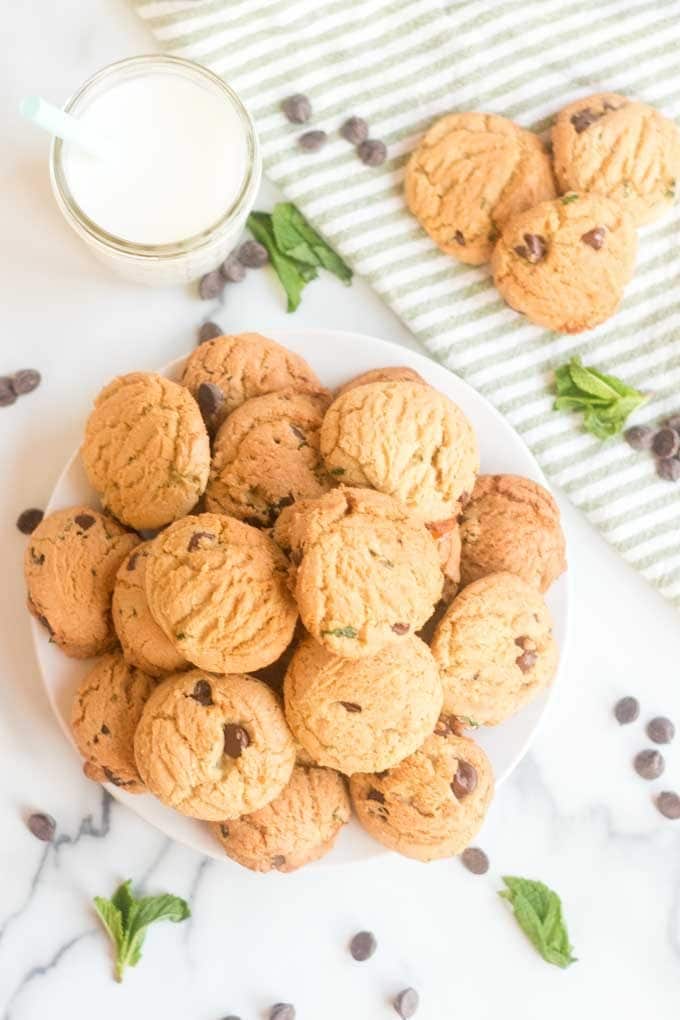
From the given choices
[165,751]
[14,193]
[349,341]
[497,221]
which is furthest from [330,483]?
[14,193]

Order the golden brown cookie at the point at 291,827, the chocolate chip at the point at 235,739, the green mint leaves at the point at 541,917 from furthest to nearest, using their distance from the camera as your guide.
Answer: the green mint leaves at the point at 541,917 < the golden brown cookie at the point at 291,827 < the chocolate chip at the point at 235,739

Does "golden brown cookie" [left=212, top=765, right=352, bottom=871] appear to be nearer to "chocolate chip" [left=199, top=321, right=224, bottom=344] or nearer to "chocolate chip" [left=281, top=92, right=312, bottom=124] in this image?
"chocolate chip" [left=199, top=321, right=224, bottom=344]

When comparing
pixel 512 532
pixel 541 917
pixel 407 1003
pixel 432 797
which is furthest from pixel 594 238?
pixel 407 1003

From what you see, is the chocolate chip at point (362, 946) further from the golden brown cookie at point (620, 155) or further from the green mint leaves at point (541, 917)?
the golden brown cookie at point (620, 155)

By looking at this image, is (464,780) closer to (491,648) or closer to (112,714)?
(491,648)

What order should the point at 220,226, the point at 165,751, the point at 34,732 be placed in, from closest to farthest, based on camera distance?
the point at 165,751
the point at 220,226
the point at 34,732

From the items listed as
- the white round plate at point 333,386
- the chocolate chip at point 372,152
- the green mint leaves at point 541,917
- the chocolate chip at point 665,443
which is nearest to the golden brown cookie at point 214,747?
the white round plate at point 333,386

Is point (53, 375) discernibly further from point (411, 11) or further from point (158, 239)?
point (411, 11)
